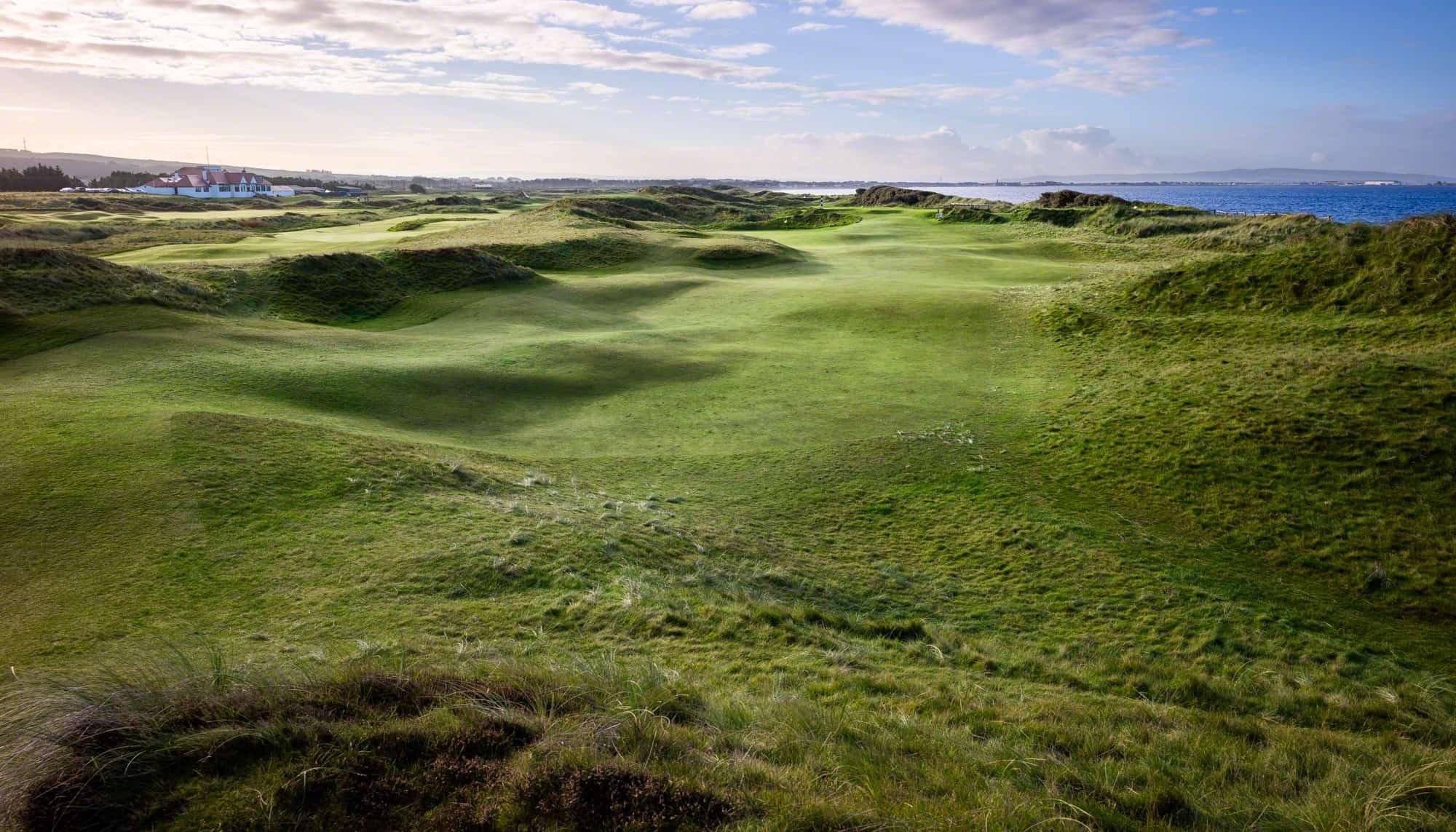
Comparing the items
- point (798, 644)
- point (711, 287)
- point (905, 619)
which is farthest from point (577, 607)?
point (711, 287)

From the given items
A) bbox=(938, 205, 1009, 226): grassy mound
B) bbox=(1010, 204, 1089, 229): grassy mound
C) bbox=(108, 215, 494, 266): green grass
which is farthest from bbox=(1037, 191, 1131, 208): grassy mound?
bbox=(108, 215, 494, 266): green grass

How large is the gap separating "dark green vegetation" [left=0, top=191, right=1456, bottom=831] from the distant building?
15481 cm

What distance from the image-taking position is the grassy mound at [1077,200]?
68500 millimetres

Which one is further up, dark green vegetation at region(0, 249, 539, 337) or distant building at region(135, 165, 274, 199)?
distant building at region(135, 165, 274, 199)

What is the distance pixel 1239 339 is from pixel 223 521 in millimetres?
24886

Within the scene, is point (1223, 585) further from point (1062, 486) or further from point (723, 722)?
point (723, 722)

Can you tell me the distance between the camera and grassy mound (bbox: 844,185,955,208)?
101m

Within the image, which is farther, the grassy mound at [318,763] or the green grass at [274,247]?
the green grass at [274,247]

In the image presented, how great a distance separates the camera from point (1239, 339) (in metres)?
22.0

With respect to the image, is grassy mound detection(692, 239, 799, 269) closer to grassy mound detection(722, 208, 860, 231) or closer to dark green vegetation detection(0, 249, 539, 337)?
dark green vegetation detection(0, 249, 539, 337)

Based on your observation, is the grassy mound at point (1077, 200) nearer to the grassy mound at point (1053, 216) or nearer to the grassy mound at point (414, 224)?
the grassy mound at point (1053, 216)

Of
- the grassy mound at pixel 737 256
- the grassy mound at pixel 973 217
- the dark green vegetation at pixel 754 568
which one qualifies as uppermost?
the grassy mound at pixel 973 217

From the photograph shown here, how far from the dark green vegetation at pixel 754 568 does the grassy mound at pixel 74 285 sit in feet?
3.58

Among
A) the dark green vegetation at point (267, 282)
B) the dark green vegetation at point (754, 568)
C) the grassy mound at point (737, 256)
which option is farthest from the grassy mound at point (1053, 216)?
the dark green vegetation at point (267, 282)
